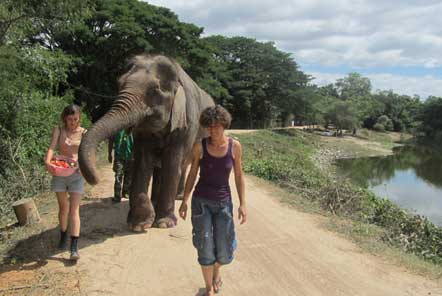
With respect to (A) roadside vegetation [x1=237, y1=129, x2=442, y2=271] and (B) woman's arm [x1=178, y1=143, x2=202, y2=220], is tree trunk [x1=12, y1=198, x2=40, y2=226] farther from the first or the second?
(A) roadside vegetation [x1=237, y1=129, x2=442, y2=271]

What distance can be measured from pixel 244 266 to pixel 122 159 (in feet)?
11.8

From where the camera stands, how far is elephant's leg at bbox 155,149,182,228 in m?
6.86

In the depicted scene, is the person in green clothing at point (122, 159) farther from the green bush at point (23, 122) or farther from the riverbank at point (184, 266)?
the green bush at point (23, 122)

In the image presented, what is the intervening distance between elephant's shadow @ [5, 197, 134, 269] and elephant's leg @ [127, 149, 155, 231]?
22 centimetres

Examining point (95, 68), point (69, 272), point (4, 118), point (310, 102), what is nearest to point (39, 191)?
point (4, 118)

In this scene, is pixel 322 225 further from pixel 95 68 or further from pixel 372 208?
pixel 95 68

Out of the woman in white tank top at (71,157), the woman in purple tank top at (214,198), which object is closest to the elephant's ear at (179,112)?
the woman in white tank top at (71,157)

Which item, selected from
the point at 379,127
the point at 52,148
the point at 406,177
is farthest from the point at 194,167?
the point at 379,127

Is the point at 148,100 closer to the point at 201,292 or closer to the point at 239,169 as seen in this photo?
the point at 239,169

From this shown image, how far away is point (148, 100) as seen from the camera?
6.23 m

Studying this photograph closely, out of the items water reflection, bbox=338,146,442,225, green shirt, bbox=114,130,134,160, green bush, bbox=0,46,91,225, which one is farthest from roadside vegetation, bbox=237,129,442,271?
green bush, bbox=0,46,91,225

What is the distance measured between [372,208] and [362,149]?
40.6m

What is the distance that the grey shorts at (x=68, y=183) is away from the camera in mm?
5320

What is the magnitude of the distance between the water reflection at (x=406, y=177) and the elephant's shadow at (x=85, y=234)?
9.12m
